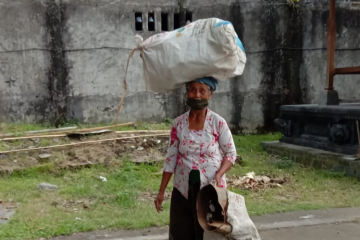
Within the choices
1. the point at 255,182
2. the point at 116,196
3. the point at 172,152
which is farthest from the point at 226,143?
the point at 255,182

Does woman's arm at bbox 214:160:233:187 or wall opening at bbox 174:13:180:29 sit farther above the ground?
wall opening at bbox 174:13:180:29

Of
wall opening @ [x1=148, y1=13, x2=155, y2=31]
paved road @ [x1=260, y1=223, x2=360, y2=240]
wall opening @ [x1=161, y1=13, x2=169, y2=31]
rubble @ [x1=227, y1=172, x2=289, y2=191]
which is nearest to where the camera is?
paved road @ [x1=260, y1=223, x2=360, y2=240]

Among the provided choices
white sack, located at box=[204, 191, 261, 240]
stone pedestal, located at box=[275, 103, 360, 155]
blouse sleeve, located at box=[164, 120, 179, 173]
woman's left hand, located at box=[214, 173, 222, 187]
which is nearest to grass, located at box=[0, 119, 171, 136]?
stone pedestal, located at box=[275, 103, 360, 155]

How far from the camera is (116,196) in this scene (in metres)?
5.64

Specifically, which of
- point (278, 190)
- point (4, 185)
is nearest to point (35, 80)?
point (4, 185)

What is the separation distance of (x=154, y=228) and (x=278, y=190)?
262 cm

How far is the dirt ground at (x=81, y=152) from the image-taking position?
718 cm

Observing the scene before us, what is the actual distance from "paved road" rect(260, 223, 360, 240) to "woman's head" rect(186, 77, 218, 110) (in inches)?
78.2

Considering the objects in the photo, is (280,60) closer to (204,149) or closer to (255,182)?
(255,182)

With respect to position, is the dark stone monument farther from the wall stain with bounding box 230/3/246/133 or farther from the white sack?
the white sack

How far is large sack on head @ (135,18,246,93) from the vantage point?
2814 mm

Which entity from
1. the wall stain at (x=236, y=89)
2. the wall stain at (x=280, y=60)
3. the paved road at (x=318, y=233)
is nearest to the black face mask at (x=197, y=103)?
the paved road at (x=318, y=233)

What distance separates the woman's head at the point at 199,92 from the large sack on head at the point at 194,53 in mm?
48

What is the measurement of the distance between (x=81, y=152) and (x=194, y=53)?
5240 millimetres
